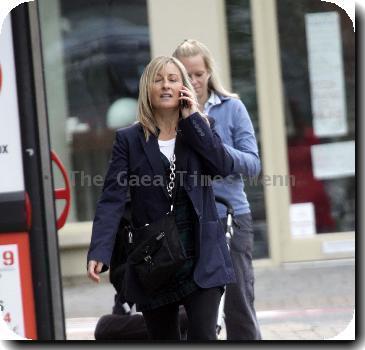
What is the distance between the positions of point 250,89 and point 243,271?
4.27 meters

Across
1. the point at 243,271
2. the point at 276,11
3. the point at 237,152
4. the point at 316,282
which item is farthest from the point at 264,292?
the point at 237,152

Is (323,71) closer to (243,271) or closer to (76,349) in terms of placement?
(243,271)

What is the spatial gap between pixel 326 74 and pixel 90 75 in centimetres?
224

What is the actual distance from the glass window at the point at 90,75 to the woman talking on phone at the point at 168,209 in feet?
15.5

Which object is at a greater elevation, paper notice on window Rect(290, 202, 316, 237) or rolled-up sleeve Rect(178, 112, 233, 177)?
rolled-up sleeve Rect(178, 112, 233, 177)

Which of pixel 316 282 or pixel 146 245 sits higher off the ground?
pixel 146 245

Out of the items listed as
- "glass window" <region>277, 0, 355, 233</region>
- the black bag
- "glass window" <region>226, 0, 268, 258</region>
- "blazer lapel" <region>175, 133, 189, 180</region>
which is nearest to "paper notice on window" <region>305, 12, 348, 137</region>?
"glass window" <region>277, 0, 355, 233</region>

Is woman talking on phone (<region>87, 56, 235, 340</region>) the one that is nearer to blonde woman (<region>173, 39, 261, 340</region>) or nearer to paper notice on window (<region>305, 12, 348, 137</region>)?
blonde woman (<region>173, 39, 261, 340</region>)

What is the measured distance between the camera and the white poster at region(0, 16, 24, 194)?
4.35 meters

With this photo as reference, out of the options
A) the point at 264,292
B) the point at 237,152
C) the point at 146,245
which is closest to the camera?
the point at 146,245

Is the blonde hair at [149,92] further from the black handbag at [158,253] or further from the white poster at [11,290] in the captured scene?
the white poster at [11,290]

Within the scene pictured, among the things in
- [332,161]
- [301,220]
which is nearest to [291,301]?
[301,220]

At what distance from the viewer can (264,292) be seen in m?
8.27

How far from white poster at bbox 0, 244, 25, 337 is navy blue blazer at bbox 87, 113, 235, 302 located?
47 cm
